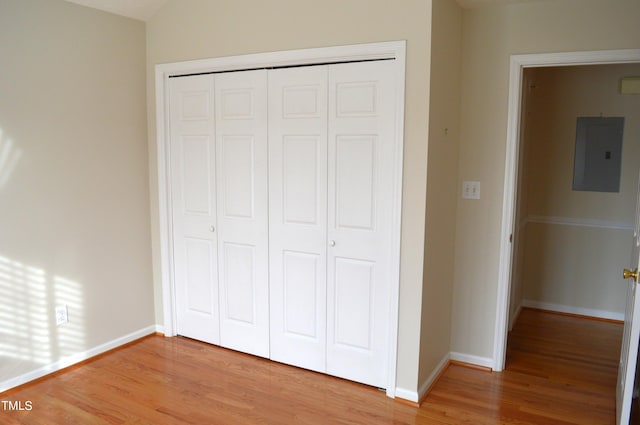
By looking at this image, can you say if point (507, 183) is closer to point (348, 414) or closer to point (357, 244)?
point (357, 244)

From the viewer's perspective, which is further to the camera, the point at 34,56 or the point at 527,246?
the point at 527,246

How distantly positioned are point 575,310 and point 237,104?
350 centimetres

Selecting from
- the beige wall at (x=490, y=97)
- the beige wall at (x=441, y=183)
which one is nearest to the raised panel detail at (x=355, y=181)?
the beige wall at (x=441, y=183)

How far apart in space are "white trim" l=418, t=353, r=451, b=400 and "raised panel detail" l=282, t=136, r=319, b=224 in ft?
3.93

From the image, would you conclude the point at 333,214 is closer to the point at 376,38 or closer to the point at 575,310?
the point at 376,38

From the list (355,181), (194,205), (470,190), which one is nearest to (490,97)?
(470,190)

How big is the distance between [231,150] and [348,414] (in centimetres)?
185

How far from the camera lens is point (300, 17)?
2.97 meters

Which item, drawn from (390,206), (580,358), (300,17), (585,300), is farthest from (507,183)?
(585,300)

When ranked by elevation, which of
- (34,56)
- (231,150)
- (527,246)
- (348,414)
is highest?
(34,56)

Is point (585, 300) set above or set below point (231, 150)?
below

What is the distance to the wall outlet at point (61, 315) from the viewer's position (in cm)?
318

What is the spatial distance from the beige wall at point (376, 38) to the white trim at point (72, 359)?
2047 millimetres

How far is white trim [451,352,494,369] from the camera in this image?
3.32 m
